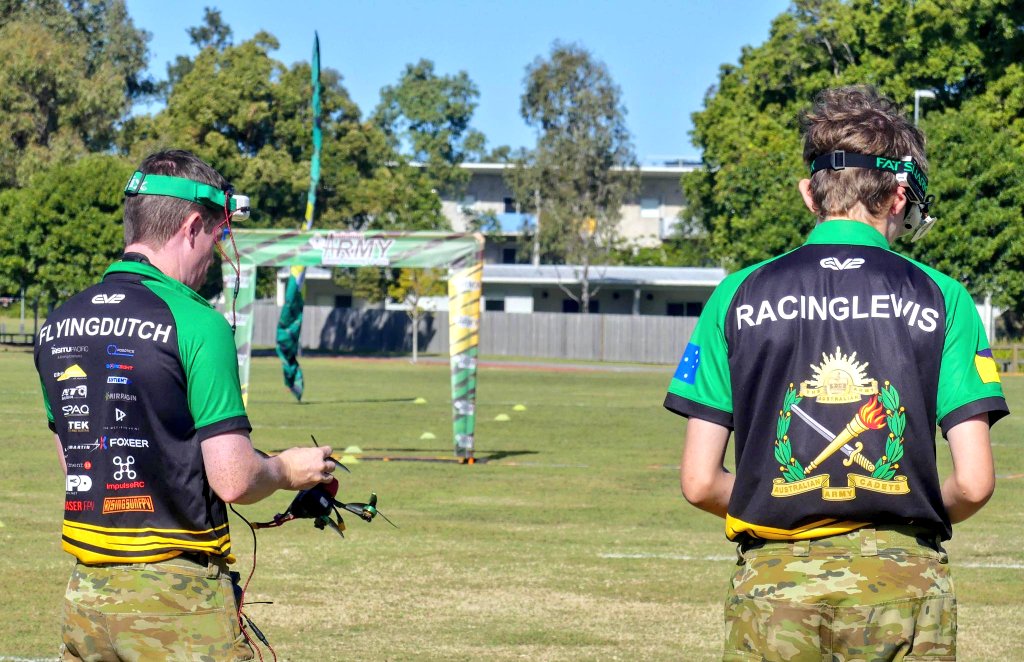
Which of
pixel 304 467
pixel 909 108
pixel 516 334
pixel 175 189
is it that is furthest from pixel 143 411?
pixel 516 334

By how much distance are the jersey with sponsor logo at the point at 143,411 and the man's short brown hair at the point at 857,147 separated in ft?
4.97

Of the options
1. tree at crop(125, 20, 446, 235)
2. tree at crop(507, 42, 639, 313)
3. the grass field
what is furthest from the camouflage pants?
tree at crop(507, 42, 639, 313)

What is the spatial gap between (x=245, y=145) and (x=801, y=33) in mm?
23198

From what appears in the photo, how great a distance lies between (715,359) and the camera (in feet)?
10.9

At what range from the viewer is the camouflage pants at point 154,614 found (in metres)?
3.50

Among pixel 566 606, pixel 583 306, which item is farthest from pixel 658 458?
pixel 583 306

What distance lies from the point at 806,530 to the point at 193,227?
1762 millimetres

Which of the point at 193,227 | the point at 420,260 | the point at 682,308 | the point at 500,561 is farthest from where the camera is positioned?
the point at 682,308

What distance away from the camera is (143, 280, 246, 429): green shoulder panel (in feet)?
11.4

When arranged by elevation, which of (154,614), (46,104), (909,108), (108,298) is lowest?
(154,614)

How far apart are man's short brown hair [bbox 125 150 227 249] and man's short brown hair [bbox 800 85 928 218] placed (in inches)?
62.1

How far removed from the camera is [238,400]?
353 cm

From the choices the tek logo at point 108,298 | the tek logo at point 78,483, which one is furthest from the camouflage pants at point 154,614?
the tek logo at point 108,298

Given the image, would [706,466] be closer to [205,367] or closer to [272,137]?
[205,367]
